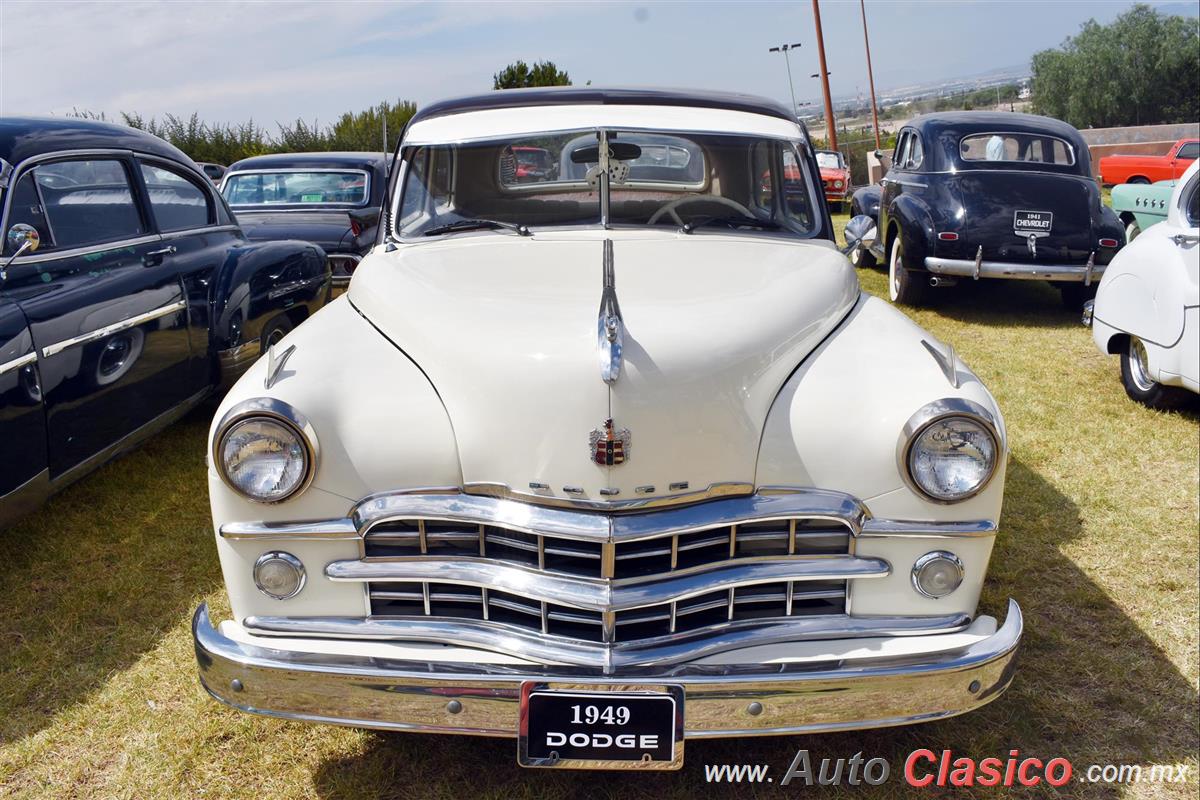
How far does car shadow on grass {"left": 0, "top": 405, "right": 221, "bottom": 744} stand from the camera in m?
3.05

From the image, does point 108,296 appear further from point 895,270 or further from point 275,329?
point 895,270

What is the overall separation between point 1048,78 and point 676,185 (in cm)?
5245

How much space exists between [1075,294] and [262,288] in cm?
670

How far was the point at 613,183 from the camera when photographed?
330 centimetres

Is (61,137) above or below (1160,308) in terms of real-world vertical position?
above

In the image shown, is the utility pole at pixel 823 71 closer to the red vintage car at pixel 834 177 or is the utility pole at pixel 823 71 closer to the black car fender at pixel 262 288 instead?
the red vintage car at pixel 834 177

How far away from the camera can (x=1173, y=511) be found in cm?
423

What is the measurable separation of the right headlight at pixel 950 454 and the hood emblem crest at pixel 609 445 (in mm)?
Answer: 651

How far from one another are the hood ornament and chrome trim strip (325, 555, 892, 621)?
1.53 feet

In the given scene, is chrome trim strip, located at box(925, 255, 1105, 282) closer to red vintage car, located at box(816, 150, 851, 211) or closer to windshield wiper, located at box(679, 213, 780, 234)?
windshield wiper, located at box(679, 213, 780, 234)

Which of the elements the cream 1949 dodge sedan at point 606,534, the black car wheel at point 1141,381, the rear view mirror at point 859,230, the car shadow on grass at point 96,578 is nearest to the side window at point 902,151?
the black car wheel at point 1141,381

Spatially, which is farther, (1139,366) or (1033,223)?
(1033,223)

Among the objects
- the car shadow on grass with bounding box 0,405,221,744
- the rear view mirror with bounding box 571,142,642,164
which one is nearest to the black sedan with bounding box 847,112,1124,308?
the rear view mirror with bounding box 571,142,642,164

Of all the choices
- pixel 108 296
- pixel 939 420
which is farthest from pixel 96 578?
pixel 939 420
